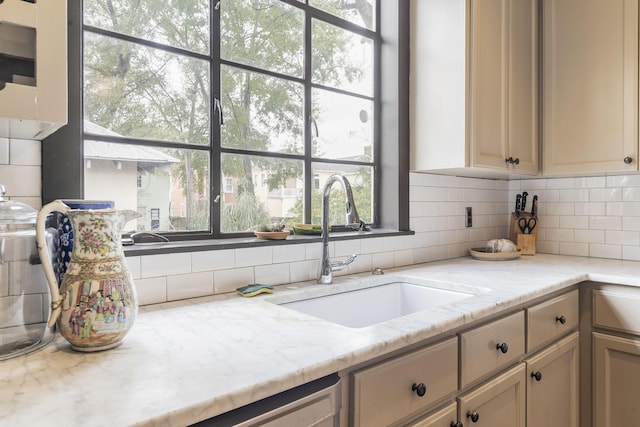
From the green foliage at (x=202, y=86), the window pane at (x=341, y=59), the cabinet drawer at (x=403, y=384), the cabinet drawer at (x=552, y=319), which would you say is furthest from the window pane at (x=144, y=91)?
the cabinet drawer at (x=552, y=319)

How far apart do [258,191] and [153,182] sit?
1.42 feet

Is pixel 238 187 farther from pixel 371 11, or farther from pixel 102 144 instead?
pixel 371 11

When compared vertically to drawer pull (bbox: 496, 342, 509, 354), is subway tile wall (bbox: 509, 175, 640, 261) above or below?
above

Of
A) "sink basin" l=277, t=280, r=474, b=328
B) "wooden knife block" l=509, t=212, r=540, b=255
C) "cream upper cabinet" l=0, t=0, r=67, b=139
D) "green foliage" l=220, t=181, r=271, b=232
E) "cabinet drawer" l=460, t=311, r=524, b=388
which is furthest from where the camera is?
"wooden knife block" l=509, t=212, r=540, b=255

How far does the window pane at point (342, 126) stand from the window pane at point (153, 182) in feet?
2.05

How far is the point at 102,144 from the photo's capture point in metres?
1.35

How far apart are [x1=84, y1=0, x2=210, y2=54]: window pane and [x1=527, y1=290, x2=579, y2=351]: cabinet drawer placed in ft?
5.26

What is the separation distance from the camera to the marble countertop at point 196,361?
64cm

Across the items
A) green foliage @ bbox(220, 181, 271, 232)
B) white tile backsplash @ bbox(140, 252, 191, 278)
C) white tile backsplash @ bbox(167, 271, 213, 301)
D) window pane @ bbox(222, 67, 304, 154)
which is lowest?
white tile backsplash @ bbox(167, 271, 213, 301)

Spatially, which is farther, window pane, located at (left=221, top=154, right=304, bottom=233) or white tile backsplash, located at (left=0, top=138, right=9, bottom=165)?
window pane, located at (left=221, top=154, right=304, bottom=233)

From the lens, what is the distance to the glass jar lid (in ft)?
2.87

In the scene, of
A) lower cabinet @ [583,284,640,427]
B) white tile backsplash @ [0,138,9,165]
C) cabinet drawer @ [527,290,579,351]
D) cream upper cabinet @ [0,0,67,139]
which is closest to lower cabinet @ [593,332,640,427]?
lower cabinet @ [583,284,640,427]

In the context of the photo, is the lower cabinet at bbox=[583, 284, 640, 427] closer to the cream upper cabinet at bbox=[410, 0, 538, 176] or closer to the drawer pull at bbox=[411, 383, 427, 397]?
the cream upper cabinet at bbox=[410, 0, 538, 176]

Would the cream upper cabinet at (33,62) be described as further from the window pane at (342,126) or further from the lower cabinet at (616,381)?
the lower cabinet at (616,381)
